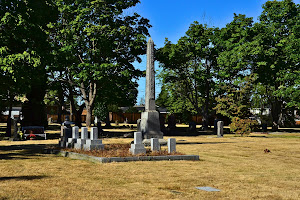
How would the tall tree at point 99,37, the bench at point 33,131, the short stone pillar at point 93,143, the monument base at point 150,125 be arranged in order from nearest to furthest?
the short stone pillar at point 93,143
the monument base at point 150,125
the bench at point 33,131
the tall tree at point 99,37

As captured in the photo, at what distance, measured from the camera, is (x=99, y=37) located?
3378 cm

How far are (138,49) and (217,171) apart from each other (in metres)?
26.9

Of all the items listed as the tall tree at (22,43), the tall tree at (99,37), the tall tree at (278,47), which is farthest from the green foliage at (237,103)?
the tall tree at (22,43)

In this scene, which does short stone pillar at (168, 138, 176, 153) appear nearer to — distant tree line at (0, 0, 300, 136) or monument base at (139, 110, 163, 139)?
monument base at (139, 110, 163, 139)

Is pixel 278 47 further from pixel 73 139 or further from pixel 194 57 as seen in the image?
pixel 73 139

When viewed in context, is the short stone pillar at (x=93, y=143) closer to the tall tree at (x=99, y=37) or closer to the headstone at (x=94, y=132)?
the headstone at (x=94, y=132)

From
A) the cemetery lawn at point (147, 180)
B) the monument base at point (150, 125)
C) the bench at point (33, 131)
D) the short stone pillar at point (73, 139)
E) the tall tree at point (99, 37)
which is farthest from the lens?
the tall tree at point (99, 37)

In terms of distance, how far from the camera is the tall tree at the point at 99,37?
33.5 metres

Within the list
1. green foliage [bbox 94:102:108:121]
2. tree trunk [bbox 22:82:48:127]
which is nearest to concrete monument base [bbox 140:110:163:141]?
tree trunk [bbox 22:82:48:127]

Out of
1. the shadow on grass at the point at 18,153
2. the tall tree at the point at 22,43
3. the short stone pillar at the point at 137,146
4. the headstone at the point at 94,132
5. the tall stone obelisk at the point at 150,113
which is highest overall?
the tall tree at the point at 22,43

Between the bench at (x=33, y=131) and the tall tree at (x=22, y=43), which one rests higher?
the tall tree at (x=22, y=43)

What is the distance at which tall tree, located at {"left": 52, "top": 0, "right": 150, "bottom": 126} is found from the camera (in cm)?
3353

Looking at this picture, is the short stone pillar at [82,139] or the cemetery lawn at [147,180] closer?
the cemetery lawn at [147,180]

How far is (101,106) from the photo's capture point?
69.9 meters
